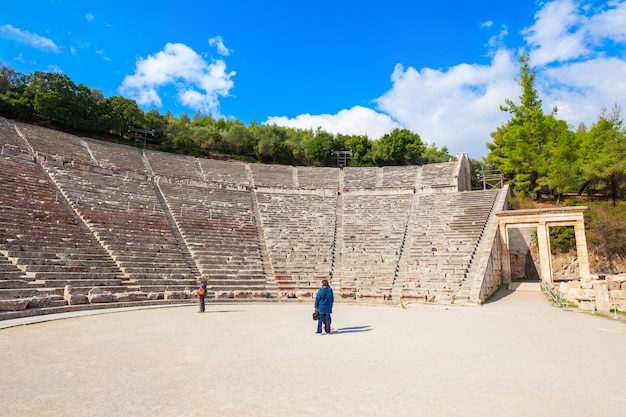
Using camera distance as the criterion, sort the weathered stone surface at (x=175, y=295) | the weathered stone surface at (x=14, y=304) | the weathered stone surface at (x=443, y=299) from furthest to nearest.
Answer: the weathered stone surface at (x=443, y=299)
the weathered stone surface at (x=175, y=295)
the weathered stone surface at (x=14, y=304)

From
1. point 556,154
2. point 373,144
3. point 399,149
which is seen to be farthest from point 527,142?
point 373,144

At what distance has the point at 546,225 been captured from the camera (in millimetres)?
19938

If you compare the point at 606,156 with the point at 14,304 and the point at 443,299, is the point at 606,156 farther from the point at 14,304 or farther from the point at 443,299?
the point at 14,304

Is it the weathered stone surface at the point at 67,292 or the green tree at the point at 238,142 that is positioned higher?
the green tree at the point at 238,142

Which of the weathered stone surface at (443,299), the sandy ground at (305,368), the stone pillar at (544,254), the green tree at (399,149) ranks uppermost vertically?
the green tree at (399,149)

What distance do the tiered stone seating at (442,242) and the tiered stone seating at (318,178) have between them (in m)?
7.45

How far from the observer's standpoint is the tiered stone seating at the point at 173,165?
87.3 ft

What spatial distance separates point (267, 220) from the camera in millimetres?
23047

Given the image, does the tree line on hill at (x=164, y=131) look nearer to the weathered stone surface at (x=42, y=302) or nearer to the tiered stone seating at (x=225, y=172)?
the tiered stone seating at (x=225, y=172)

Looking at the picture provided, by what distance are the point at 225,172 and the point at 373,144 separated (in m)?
20.4

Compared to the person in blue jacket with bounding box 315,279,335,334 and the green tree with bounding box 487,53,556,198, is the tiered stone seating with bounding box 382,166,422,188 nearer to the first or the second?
the green tree with bounding box 487,53,556,198

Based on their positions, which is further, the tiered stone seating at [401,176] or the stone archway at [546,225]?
the tiered stone seating at [401,176]

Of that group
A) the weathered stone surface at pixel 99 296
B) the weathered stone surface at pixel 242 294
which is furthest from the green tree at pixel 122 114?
the weathered stone surface at pixel 242 294

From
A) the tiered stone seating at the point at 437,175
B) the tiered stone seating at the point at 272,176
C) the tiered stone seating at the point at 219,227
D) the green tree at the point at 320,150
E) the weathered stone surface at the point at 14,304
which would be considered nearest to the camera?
the weathered stone surface at the point at 14,304
